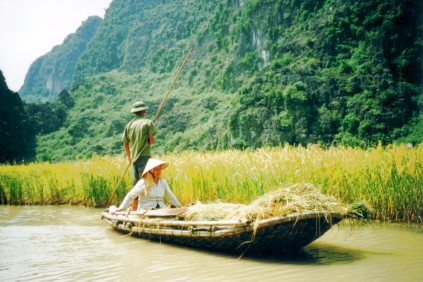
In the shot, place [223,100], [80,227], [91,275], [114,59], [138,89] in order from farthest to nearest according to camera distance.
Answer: [114,59]
[138,89]
[223,100]
[80,227]
[91,275]

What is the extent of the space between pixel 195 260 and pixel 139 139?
2.49m

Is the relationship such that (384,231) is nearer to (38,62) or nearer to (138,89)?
(138,89)

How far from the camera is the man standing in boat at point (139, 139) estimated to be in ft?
20.2

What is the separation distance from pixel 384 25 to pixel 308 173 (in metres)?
38.4

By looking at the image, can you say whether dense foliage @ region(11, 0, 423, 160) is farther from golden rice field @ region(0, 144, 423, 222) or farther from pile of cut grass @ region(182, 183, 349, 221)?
pile of cut grass @ region(182, 183, 349, 221)

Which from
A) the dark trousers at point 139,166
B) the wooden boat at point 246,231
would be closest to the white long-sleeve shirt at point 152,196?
the wooden boat at point 246,231

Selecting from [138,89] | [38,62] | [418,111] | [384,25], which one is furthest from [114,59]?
[418,111]

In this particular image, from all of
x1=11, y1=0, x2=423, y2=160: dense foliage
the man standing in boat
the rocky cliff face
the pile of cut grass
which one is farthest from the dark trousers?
the rocky cliff face

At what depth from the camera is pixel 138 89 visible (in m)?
74.2

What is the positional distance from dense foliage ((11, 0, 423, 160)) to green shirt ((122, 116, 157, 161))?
18950mm

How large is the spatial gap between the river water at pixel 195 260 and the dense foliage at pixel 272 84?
62.2ft

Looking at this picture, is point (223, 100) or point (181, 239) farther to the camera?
point (223, 100)

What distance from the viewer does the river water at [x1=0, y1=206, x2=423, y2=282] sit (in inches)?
148

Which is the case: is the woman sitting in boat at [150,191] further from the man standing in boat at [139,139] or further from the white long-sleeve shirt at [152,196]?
the man standing in boat at [139,139]
